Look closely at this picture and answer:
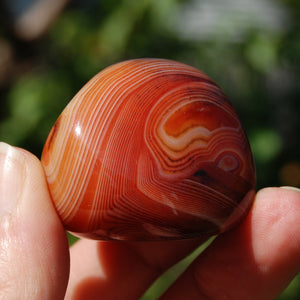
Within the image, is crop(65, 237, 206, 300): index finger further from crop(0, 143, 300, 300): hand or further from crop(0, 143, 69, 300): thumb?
crop(0, 143, 69, 300): thumb

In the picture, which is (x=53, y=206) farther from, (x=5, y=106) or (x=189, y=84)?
(x=5, y=106)

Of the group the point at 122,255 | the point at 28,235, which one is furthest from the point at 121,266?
the point at 28,235

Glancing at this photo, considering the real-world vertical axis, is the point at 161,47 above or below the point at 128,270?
above

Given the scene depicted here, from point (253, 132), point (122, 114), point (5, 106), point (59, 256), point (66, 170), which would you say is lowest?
point (5, 106)

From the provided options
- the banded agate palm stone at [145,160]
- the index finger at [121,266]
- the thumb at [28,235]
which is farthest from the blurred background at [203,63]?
the thumb at [28,235]

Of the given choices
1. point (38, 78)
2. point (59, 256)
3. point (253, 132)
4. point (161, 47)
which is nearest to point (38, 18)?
point (38, 78)

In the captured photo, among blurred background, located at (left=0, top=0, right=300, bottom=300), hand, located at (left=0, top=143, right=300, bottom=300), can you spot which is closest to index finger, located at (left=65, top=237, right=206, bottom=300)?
hand, located at (left=0, top=143, right=300, bottom=300)

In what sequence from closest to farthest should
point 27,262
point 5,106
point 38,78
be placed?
point 27,262, point 38,78, point 5,106

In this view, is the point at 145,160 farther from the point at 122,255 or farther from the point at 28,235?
the point at 122,255

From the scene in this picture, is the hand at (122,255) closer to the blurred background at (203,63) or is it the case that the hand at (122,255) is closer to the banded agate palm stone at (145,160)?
the banded agate palm stone at (145,160)
